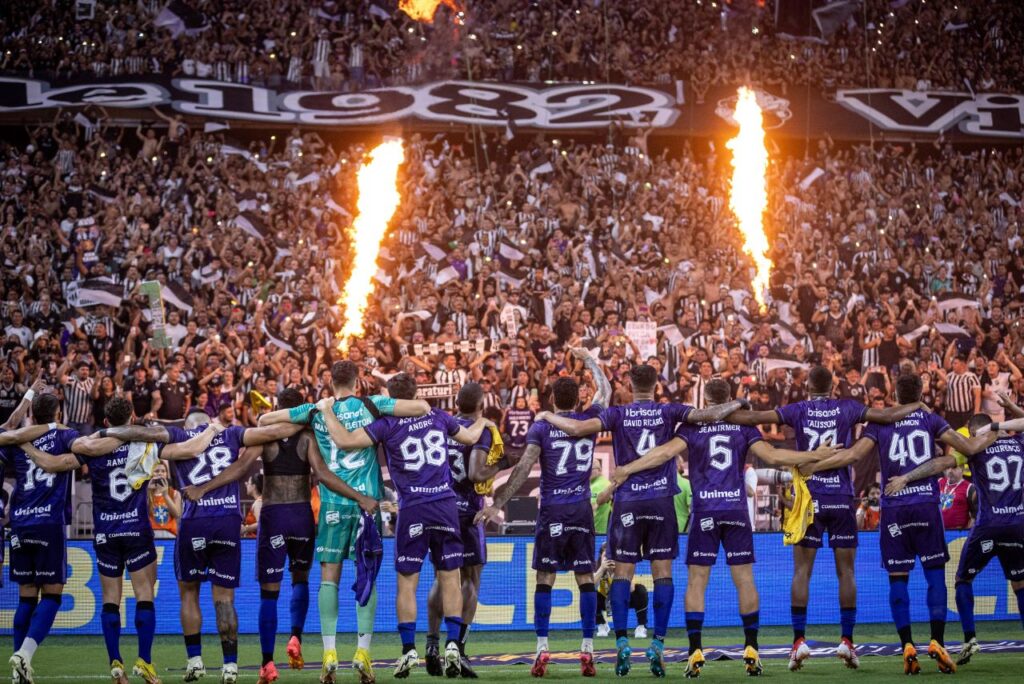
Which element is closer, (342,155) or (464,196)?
(464,196)

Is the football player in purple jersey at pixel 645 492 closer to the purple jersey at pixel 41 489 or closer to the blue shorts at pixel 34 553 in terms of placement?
the purple jersey at pixel 41 489

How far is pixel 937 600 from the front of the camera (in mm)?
11914

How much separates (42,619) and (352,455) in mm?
3219

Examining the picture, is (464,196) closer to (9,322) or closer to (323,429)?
(9,322)

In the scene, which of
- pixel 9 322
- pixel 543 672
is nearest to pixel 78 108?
pixel 9 322

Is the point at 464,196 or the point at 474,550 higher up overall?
the point at 464,196

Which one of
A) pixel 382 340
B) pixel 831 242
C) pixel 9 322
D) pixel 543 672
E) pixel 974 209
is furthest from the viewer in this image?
pixel 974 209

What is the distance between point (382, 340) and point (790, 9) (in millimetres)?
19905

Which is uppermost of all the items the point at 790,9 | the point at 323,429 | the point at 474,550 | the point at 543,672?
the point at 790,9

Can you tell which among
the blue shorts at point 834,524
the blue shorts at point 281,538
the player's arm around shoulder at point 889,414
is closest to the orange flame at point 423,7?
the blue shorts at point 281,538

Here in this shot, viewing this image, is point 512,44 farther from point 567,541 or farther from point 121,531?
point 121,531

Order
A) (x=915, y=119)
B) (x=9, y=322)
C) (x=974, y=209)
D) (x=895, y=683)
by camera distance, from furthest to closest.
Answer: (x=915, y=119) < (x=974, y=209) < (x=9, y=322) < (x=895, y=683)

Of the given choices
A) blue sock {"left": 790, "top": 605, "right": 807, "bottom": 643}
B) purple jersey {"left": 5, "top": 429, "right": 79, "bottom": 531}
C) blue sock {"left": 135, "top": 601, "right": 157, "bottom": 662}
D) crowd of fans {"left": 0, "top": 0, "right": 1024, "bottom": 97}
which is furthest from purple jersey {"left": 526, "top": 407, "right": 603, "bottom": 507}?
crowd of fans {"left": 0, "top": 0, "right": 1024, "bottom": 97}

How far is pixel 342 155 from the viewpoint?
3194cm
